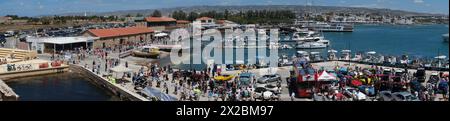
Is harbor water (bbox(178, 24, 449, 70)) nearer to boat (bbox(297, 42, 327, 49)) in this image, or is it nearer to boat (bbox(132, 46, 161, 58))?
boat (bbox(297, 42, 327, 49))

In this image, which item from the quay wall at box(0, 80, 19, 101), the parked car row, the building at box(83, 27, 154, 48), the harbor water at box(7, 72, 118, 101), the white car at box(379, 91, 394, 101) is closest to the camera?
the white car at box(379, 91, 394, 101)

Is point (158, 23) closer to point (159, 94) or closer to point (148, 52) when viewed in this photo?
point (148, 52)

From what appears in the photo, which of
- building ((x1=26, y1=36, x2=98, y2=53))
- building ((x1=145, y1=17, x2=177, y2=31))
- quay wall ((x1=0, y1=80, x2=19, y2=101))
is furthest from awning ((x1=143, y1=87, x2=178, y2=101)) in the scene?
building ((x1=145, y1=17, x2=177, y2=31))

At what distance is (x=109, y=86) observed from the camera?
85.4ft

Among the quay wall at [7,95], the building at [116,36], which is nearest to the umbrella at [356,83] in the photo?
the quay wall at [7,95]

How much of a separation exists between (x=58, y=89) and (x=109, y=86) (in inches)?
107

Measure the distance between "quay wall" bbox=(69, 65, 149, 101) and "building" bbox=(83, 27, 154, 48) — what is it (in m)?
11.8

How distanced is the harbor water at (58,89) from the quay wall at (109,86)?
286mm

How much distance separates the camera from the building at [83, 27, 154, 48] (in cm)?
4566

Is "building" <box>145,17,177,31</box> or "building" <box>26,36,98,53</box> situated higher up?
"building" <box>145,17,177,31</box>

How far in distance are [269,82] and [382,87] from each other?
17.0 feet
